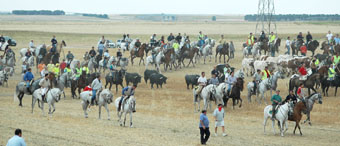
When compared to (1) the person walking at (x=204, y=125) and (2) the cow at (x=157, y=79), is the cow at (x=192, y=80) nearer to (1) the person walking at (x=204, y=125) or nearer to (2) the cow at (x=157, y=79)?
(2) the cow at (x=157, y=79)

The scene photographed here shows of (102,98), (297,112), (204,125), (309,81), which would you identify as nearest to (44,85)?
(102,98)

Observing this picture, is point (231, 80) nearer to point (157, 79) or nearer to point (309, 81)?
point (309, 81)

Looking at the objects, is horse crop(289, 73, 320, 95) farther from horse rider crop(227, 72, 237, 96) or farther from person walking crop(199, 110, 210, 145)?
person walking crop(199, 110, 210, 145)

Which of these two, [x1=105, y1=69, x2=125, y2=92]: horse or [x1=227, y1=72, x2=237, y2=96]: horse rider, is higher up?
[x1=227, y1=72, x2=237, y2=96]: horse rider

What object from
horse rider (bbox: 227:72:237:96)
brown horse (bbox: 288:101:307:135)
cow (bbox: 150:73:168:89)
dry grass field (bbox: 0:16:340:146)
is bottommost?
dry grass field (bbox: 0:16:340:146)

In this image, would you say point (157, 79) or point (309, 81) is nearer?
point (309, 81)

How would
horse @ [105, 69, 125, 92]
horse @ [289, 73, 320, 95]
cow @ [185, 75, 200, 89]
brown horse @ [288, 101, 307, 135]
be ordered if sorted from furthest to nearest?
cow @ [185, 75, 200, 89], horse @ [105, 69, 125, 92], horse @ [289, 73, 320, 95], brown horse @ [288, 101, 307, 135]

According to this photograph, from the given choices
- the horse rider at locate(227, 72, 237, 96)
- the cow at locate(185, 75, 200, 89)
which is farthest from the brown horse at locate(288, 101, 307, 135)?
the cow at locate(185, 75, 200, 89)

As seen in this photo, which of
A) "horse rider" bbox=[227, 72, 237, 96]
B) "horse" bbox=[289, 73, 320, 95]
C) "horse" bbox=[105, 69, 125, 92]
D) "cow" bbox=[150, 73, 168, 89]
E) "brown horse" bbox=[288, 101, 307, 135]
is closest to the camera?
→ "brown horse" bbox=[288, 101, 307, 135]

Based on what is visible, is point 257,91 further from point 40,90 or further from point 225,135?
point 40,90

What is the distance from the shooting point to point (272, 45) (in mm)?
53719

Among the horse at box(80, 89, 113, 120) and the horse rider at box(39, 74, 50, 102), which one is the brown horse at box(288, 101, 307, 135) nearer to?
the horse at box(80, 89, 113, 120)

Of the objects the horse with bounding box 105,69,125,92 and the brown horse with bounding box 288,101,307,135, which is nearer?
the brown horse with bounding box 288,101,307,135

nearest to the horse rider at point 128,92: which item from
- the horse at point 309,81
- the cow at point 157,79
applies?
the horse at point 309,81
